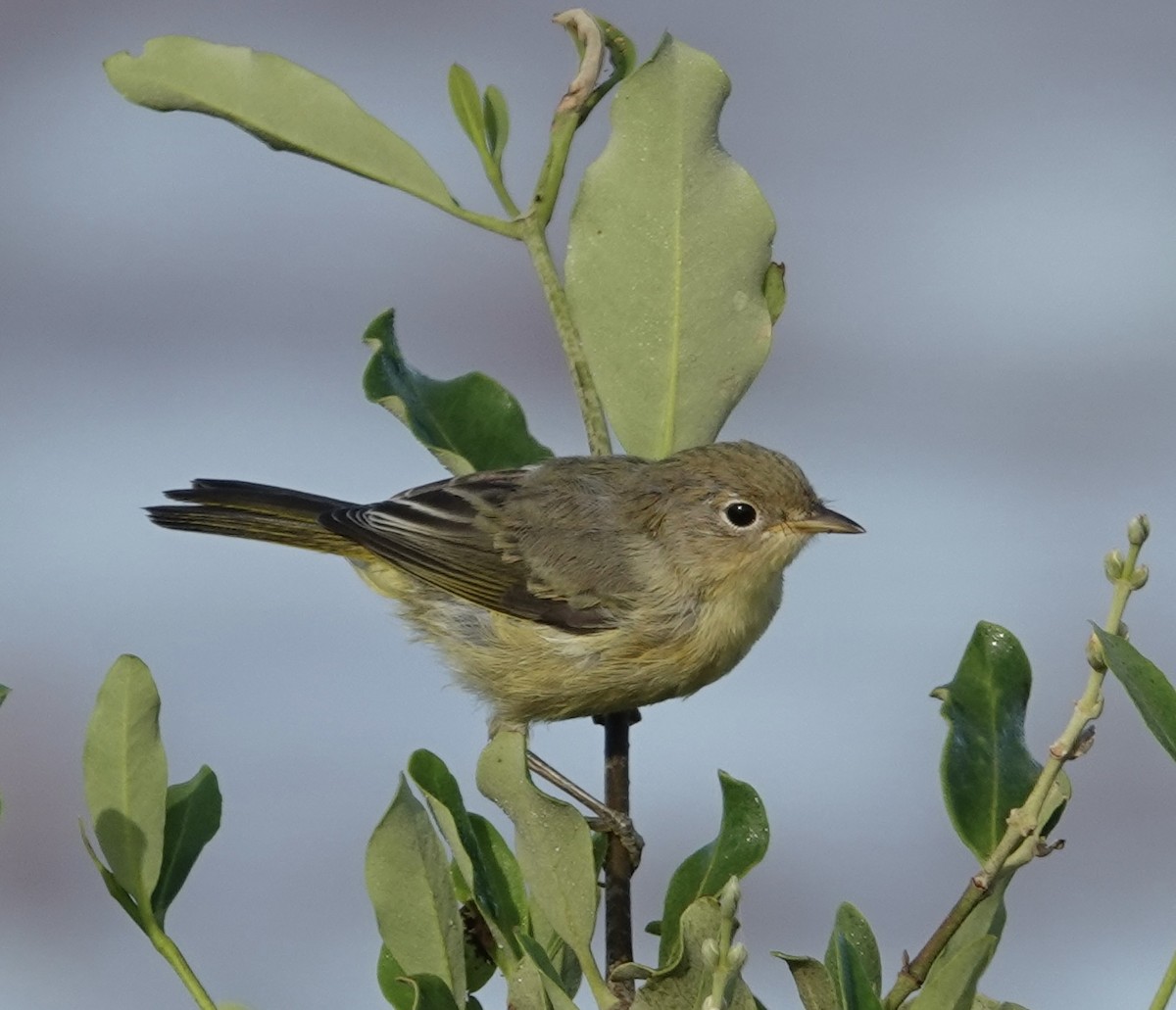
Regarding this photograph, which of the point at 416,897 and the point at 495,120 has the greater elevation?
the point at 495,120

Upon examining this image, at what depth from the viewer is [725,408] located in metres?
1.56

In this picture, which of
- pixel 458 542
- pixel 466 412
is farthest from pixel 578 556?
pixel 466 412

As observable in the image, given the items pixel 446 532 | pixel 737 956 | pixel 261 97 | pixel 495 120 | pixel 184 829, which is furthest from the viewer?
pixel 446 532

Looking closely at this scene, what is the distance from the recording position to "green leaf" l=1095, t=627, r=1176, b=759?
0.91 metres

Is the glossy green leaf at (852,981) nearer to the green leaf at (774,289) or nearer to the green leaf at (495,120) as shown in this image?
the green leaf at (774,289)

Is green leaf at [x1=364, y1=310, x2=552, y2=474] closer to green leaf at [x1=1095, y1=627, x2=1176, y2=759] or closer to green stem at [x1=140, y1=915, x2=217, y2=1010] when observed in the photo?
green stem at [x1=140, y1=915, x2=217, y2=1010]

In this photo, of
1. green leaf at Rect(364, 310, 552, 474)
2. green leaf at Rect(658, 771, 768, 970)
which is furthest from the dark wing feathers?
green leaf at Rect(658, 771, 768, 970)

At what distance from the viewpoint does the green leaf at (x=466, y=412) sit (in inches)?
64.6

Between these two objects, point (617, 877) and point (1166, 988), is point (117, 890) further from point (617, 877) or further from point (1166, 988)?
point (1166, 988)

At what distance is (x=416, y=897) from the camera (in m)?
1.05

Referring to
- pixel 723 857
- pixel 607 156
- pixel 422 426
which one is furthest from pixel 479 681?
pixel 723 857

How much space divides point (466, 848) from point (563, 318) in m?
0.56

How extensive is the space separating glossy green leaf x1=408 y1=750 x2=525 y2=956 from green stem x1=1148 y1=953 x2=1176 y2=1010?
1.31 feet

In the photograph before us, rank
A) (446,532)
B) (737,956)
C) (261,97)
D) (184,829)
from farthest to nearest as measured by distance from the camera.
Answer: (446,532), (261,97), (184,829), (737,956)
